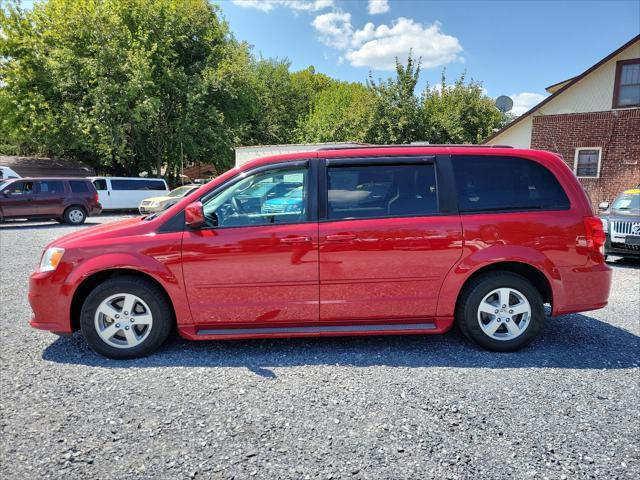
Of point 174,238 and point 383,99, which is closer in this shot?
point 174,238

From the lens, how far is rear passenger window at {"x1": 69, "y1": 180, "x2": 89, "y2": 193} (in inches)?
635

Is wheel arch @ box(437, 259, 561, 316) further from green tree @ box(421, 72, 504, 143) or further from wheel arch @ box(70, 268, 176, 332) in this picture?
green tree @ box(421, 72, 504, 143)

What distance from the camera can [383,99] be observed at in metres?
27.9

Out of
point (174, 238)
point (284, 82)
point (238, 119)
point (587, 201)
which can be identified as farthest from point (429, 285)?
point (284, 82)

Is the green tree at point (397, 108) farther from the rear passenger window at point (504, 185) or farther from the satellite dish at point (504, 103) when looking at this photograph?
the rear passenger window at point (504, 185)

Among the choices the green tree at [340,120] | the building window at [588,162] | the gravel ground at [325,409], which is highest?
the green tree at [340,120]

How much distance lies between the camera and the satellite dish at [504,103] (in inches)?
704

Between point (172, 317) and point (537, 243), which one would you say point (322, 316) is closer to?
point (172, 317)

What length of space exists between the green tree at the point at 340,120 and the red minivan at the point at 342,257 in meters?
25.6

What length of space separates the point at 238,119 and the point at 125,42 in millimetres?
8010

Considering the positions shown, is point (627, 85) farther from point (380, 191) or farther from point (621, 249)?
point (380, 191)

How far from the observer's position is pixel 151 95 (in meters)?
24.2

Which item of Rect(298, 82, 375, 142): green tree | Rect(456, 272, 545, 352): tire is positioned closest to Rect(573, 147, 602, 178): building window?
Rect(298, 82, 375, 142): green tree

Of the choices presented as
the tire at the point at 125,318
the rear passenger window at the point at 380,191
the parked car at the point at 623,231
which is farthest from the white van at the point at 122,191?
the rear passenger window at the point at 380,191
